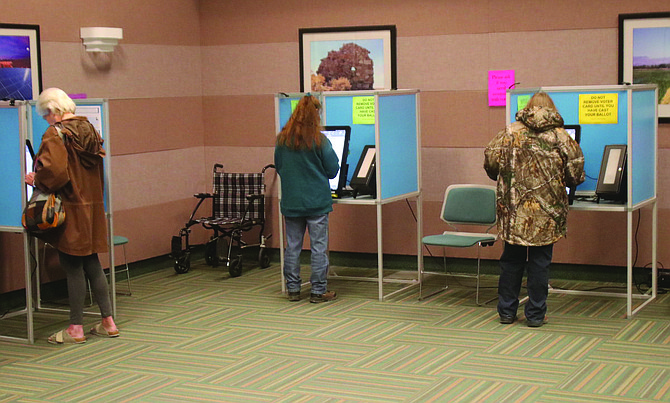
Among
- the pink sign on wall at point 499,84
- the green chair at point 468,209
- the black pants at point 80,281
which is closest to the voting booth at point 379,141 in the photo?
the green chair at point 468,209

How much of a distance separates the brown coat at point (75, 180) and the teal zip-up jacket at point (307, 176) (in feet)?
4.64

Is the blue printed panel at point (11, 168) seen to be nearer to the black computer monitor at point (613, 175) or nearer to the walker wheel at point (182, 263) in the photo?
the walker wheel at point (182, 263)

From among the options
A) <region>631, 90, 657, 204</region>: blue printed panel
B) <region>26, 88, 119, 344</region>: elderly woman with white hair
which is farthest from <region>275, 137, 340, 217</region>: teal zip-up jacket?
<region>631, 90, 657, 204</region>: blue printed panel

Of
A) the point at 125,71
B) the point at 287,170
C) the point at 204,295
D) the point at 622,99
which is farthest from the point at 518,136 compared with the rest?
the point at 125,71

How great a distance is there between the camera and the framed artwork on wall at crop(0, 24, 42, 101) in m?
6.38

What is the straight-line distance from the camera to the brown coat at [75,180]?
5.27 m

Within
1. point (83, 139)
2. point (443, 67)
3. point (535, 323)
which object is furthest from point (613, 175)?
point (83, 139)

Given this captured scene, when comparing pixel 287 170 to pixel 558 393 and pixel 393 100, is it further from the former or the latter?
pixel 558 393

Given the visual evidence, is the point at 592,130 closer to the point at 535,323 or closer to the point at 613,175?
the point at 613,175

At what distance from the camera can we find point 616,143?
6250mm

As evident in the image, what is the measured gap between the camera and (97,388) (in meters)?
4.71

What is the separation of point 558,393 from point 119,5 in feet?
16.6

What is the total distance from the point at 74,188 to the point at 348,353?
1.96 meters

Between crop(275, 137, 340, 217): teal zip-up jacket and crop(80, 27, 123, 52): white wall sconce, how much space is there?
72.6 inches
